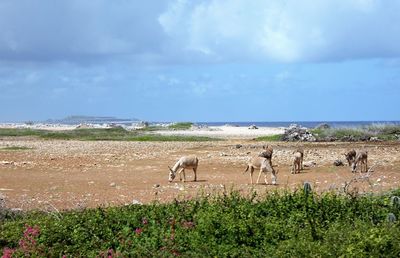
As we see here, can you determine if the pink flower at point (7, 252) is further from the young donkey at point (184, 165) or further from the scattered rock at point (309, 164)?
the scattered rock at point (309, 164)

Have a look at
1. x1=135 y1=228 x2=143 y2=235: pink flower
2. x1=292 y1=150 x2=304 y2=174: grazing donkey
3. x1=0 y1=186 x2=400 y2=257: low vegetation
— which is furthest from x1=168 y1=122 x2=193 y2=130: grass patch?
x1=135 y1=228 x2=143 y2=235: pink flower

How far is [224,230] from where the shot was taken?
448 inches

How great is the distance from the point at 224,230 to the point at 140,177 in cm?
1514

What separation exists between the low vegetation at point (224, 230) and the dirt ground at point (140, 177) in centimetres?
224

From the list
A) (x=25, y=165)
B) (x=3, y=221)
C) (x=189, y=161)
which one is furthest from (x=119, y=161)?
(x=3, y=221)

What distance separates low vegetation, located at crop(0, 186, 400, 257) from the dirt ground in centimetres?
224

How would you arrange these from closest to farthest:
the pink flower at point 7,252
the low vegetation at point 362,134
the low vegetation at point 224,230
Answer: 1. the low vegetation at point 224,230
2. the pink flower at point 7,252
3. the low vegetation at point 362,134

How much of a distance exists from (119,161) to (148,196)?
45.3ft

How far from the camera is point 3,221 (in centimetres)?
1409

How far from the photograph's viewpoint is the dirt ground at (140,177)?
64.9 ft

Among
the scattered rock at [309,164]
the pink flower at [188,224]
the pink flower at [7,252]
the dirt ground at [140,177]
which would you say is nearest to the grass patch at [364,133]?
the dirt ground at [140,177]

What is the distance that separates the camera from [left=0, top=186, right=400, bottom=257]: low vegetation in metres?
9.80

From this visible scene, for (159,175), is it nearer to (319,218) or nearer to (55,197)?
(55,197)

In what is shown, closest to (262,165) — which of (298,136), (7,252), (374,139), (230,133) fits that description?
(7,252)
